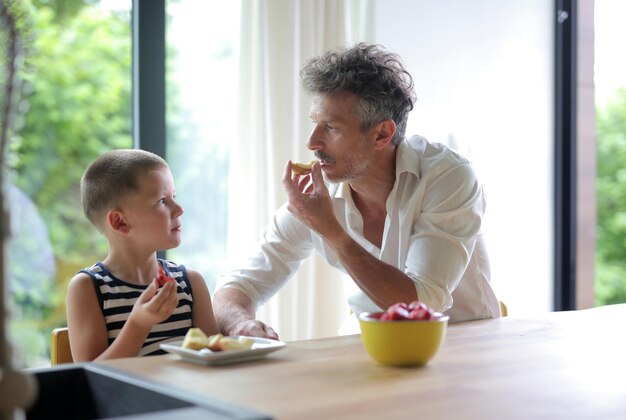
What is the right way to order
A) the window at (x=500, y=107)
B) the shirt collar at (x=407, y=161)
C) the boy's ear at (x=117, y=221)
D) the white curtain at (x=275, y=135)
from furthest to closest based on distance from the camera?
the window at (x=500, y=107) < the white curtain at (x=275, y=135) < the shirt collar at (x=407, y=161) < the boy's ear at (x=117, y=221)

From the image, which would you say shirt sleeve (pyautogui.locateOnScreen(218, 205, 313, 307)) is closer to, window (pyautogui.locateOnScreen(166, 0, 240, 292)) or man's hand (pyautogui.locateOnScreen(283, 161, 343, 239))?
man's hand (pyautogui.locateOnScreen(283, 161, 343, 239))

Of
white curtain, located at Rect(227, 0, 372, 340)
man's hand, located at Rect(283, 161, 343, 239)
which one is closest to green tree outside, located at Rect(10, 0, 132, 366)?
white curtain, located at Rect(227, 0, 372, 340)

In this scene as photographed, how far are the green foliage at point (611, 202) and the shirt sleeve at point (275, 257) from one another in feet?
8.09

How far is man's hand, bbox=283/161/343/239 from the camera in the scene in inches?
85.5

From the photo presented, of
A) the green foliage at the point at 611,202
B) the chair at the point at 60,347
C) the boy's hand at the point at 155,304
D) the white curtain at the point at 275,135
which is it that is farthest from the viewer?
the green foliage at the point at 611,202

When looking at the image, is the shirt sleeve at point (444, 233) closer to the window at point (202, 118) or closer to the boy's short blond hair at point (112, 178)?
the boy's short blond hair at point (112, 178)

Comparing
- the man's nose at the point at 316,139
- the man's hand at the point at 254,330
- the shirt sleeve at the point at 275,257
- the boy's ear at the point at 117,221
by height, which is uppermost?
the man's nose at the point at 316,139

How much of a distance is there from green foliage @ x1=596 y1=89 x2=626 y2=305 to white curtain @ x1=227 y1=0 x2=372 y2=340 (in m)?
1.85

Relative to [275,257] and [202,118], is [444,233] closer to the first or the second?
[275,257]

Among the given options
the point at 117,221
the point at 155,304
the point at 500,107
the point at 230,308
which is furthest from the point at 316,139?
the point at 500,107

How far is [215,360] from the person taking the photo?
4.45 feet

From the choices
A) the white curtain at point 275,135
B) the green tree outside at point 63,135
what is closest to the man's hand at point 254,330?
the white curtain at point 275,135

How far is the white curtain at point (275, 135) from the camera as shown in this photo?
3.13 metres

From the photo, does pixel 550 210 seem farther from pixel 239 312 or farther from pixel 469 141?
pixel 239 312
